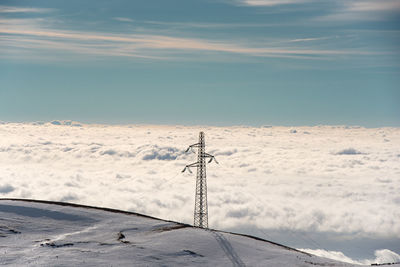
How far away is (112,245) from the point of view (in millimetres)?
42562

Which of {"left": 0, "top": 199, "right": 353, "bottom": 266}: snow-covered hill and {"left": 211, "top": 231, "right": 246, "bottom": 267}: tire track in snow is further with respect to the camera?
{"left": 211, "top": 231, "right": 246, "bottom": 267}: tire track in snow

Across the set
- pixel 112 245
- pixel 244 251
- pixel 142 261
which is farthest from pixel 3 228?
pixel 244 251

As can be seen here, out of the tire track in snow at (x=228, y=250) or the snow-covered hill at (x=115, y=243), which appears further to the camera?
the tire track in snow at (x=228, y=250)

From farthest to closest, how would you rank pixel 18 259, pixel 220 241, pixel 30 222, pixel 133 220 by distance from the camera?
1. pixel 133 220
2. pixel 30 222
3. pixel 220 241
4. pixel 18 259

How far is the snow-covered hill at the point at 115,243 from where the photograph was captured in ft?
126

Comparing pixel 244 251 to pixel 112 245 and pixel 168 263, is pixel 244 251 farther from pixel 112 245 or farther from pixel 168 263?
pixel 112 245

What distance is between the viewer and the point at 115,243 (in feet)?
142

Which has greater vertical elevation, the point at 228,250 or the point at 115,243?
the point at 115,243

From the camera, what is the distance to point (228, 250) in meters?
43.2

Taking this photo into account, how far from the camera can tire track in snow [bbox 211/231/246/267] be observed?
3985 cm

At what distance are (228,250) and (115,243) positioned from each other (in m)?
12.7

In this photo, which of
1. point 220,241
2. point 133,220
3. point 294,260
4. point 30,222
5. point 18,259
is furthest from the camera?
point 133,220

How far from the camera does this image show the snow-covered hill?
38297 millimetres

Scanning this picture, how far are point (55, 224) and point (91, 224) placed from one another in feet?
15.1
